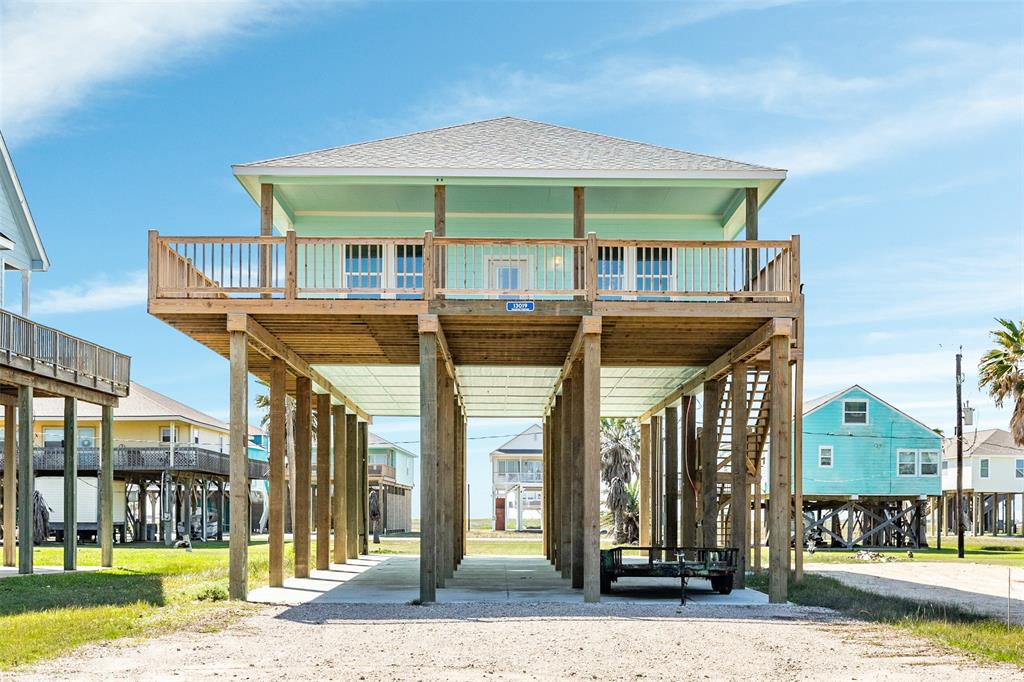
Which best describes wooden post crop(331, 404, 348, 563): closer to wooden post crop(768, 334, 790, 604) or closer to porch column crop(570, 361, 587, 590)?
porch column crop(570, 361, 587, 590)

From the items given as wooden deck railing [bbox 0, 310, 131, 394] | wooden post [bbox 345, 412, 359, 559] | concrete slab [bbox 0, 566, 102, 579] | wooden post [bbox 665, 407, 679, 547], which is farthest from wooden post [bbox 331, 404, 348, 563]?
wooden post [bbox 665, 407, 679, 547]

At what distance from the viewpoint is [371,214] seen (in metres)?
23.5

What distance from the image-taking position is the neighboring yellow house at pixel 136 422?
53.2 metres

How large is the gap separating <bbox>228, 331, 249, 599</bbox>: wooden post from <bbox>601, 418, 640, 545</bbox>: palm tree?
117ft

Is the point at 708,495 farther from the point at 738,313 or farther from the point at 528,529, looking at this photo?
the point at 528,529

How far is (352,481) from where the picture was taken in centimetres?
3262

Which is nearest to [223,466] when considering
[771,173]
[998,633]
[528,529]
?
[528,529]

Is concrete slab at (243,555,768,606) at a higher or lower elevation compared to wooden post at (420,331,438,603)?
lower

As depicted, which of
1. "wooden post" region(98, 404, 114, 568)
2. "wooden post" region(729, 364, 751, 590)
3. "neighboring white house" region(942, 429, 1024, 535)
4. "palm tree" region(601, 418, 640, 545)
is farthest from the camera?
"neighboring white house" region(942, 429, 1024, 535)

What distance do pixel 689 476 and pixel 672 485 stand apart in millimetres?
2236

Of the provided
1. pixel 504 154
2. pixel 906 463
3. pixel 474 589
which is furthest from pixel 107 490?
pixel 906 463

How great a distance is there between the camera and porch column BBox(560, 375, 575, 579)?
24.2 metres

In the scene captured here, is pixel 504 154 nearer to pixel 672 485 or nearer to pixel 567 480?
pixel 567 480

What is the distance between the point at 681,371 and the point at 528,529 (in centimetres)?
5026
